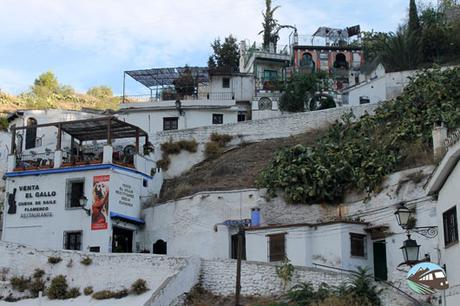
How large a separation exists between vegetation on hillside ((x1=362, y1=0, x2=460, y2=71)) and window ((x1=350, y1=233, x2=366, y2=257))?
23618 millimetres

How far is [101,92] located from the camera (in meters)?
91.9

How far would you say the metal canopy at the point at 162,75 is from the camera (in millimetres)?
51759

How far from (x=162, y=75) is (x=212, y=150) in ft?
37.9

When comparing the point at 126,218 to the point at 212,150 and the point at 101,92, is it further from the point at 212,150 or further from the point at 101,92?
the point at 101,92

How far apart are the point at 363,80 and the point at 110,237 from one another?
25.0 meters

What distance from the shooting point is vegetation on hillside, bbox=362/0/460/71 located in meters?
51.8

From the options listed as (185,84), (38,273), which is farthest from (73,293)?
(185,84)

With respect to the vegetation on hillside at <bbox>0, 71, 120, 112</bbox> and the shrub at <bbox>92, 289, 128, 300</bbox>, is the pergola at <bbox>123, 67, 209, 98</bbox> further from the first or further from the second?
the shrub at <bbox>92, 289, 128, 300</bbox>

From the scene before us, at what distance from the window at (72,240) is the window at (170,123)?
45.3 feet

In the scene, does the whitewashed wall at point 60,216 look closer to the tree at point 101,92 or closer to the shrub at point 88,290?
the shrub at point 88,290

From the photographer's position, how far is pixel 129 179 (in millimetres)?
37312

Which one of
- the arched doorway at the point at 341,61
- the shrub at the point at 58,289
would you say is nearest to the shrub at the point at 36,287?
the shrub at the point at 58,289

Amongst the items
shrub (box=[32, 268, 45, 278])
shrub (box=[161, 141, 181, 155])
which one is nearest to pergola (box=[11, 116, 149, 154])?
shrub (box=[161, 141, 181, 155])

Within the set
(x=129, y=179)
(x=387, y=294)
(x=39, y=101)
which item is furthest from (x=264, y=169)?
(x=39, y=101)
